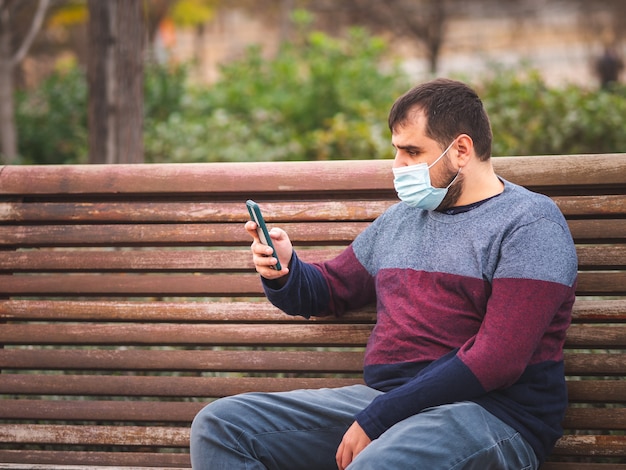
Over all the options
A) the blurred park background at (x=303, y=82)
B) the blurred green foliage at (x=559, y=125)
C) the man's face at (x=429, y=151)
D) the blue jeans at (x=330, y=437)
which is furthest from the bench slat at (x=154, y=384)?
A: the blurred green foliage at (x=559, y=125)

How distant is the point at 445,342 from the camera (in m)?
2.43

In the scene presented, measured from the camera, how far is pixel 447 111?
249cm

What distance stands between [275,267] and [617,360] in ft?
4.18

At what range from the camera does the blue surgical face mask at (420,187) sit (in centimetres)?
251

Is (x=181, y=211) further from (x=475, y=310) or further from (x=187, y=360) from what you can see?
(x=475, y=310)

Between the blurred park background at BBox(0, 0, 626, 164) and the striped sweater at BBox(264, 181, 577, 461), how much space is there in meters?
3.12

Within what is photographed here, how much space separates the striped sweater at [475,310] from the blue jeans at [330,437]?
6 centimetres

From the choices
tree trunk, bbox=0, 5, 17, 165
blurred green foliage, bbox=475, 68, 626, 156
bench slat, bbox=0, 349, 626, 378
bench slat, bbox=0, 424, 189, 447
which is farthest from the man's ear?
tree trunk, bbox=0, 5, 17, 165

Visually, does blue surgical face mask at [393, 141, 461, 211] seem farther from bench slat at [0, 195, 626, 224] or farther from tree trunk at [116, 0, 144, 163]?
tree trunk at [116, 0, 144, 163]

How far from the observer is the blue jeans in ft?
7.20

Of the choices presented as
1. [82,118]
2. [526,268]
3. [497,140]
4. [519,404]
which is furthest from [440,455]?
[82,118]

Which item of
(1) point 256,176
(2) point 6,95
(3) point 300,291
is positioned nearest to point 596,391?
(3) point 300,291

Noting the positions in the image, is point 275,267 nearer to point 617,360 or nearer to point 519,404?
point 519,404

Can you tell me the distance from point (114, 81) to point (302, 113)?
3.73 metres
